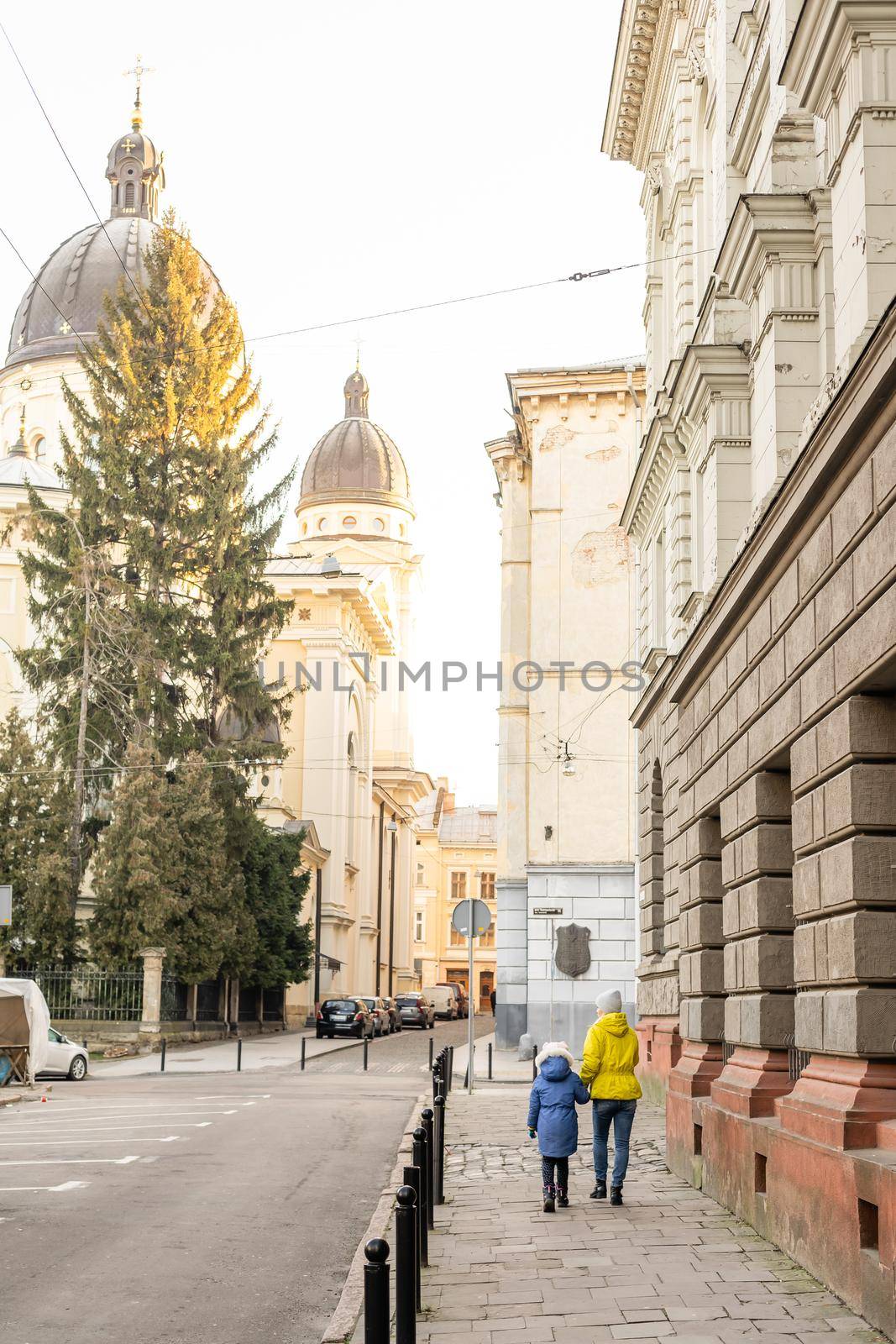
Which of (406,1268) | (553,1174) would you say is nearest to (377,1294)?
(406,1268)

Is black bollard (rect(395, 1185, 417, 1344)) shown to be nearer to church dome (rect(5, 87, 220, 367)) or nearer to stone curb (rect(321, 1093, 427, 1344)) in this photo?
stone curb (rect(321, 1093, 427, 1344))

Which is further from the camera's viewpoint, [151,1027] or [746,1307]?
[151,1027]

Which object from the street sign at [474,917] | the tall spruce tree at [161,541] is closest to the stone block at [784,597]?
the street sign at [474,917]

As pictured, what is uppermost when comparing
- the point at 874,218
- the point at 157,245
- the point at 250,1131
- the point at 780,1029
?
the point at 157,245

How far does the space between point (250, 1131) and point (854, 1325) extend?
11974 mm

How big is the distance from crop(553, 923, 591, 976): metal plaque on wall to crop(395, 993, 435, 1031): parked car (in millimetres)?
26511

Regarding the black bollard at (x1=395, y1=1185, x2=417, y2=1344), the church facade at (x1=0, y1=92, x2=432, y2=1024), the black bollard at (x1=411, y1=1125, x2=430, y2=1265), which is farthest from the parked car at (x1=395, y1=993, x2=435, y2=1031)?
the black bollard at (x1=395, y1=1185, x2=417, y2=1344)

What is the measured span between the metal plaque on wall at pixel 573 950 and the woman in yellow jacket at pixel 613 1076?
22083 mm

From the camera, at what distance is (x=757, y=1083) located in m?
11.2

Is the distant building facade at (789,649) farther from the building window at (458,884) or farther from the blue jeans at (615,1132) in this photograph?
the building window at (458,884)

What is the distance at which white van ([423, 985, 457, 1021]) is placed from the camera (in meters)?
77.9

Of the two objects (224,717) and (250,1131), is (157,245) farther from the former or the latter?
(250,1131)

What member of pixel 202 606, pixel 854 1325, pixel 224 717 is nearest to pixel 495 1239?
pixel 854 1325

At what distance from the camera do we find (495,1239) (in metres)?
10.6
